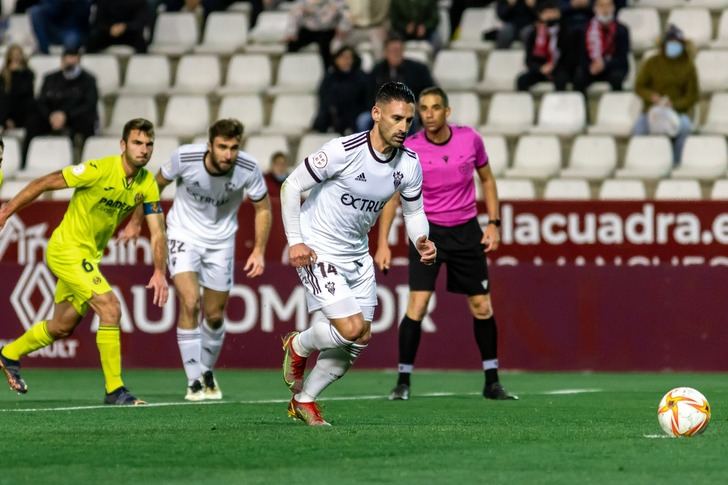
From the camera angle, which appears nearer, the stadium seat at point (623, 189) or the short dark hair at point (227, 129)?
the short dark hair at point (227, 129)

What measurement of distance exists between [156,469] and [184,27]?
15.9 m

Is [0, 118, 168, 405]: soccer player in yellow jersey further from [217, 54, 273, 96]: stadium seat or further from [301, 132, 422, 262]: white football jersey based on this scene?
[217, 54, 273, 96]: stadium seat

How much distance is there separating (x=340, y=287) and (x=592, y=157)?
10168 mm

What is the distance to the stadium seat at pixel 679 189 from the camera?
18438mm

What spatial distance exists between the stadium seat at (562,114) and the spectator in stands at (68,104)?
5566 mm

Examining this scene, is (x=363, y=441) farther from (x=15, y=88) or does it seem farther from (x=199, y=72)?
(x=199, y=72)

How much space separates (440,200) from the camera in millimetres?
12875

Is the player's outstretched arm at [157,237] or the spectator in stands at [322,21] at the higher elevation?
the spectator in stands at [322,21]

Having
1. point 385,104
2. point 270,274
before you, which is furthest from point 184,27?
point 385,104

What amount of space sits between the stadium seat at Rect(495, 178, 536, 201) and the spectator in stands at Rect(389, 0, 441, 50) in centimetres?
293

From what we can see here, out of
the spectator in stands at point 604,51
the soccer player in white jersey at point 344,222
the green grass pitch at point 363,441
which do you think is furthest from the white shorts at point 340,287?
the spectator in stands at point 604,51

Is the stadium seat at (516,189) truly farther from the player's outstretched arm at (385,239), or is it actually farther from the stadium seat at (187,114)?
the player's outstretched arm at (385,239)

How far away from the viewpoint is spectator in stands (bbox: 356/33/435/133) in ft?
63.2

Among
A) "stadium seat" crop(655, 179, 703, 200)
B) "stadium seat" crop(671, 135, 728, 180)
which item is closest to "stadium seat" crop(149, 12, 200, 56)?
"stadium seat" crop(671, 135, 728, 180)
